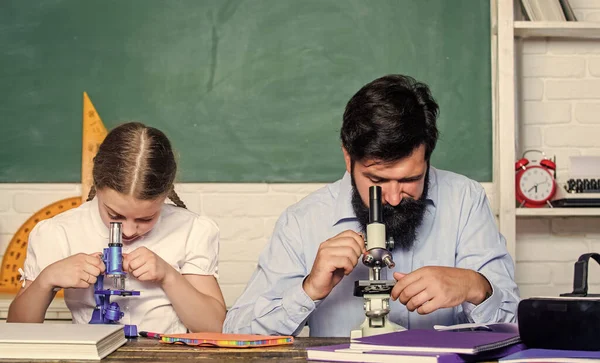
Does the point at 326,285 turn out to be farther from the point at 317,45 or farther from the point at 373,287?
the point at 317,45

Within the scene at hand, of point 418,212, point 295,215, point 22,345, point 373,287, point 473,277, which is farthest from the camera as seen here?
point 295,215

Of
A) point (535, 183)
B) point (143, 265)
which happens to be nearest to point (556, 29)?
point (535, 183)

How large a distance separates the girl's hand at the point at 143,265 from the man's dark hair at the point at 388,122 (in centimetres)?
58

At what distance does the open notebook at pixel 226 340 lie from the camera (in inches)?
60.4

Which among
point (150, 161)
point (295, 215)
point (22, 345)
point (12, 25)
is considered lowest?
point (22, 345)

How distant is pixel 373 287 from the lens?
1.58 m

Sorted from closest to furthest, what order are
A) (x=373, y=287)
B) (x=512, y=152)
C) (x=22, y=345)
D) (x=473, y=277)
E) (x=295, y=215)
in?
1. (x=22, y=345)
2. (x=373, y=287)
3. (x=473, y=277)
4. (x=295, y=215)
5. (x=512, y=152)

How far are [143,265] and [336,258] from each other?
1.94ft

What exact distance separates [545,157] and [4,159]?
2.12 m

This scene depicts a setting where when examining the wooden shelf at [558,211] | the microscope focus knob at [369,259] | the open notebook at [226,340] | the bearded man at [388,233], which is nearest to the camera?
the open notebook at [226,340]

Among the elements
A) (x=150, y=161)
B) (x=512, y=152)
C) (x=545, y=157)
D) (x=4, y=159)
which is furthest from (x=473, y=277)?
(x=4, y=159)

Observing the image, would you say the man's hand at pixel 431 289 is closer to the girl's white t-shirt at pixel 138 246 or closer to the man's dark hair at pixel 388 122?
the man's dark hair at pixel 388 122

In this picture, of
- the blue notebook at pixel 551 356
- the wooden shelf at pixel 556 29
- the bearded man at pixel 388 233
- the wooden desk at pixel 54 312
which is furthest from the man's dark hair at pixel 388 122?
the wooden desk at pixel 54 312

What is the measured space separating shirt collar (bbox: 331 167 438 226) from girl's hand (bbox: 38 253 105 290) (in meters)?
0.64
